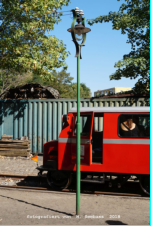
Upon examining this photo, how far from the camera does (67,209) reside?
6734 mm

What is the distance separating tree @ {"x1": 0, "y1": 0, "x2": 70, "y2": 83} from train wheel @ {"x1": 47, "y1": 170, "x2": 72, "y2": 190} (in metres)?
7.65

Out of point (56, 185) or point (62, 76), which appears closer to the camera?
point (56, 185)

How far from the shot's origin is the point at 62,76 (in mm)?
84250

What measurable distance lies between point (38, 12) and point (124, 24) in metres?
5.10

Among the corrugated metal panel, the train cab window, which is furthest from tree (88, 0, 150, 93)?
the train cab window

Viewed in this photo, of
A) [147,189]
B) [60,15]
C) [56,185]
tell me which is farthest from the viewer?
[60,15]

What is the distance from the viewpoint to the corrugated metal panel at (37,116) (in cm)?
1485

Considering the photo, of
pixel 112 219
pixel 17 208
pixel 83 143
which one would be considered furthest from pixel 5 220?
pixel 83 143

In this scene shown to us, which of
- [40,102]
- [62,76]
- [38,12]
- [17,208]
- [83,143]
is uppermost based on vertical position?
[62,76]

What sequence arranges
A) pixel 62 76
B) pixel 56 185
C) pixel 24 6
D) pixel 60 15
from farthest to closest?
1. pixel 62 76
2. pixel 60 15
3. pixel 24 6
4. pixel 56 185

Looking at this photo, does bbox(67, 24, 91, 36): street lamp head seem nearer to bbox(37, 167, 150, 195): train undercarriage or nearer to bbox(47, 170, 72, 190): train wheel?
bbox(37, 167, 150, 195): train undercarriage

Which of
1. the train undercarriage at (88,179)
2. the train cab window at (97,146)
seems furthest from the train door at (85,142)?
the train undercarriage at (88,179)

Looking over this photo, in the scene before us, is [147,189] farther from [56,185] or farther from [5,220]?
[5,220]

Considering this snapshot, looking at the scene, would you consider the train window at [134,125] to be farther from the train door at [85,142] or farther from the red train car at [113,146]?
the train door at [85,142]
